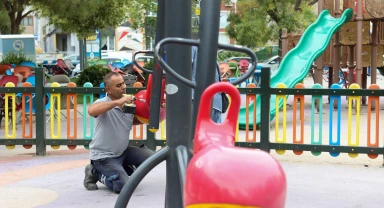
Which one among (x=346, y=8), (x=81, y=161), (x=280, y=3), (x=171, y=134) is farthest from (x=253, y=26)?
(x=171, y=134)

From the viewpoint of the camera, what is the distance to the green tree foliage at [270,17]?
31.2m

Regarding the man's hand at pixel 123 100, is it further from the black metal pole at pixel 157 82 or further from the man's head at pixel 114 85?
the black metal pole at pixel 157 82

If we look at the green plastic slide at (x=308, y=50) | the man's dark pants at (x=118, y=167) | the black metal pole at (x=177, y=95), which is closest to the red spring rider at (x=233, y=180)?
the black metal pole at (x=177, y=95)

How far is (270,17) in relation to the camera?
114ft

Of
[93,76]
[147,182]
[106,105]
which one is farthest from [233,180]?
[93,76]

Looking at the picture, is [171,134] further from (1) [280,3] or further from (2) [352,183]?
(1) [280,3]

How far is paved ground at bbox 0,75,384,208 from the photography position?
6262 mm

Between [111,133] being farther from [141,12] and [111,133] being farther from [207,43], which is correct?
[141,12]

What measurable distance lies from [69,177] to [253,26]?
1054 inches

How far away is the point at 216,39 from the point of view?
278 cm

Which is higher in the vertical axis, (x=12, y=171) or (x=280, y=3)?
(x=280, y=3)

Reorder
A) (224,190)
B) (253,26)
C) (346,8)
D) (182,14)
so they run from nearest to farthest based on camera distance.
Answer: (224,190), (182,14), (346,8), (253,26)

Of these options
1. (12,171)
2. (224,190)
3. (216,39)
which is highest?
(216,39)

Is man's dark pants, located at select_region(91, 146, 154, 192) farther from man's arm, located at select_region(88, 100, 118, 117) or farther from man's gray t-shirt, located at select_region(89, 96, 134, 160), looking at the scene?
man's arm, located at select_region(88, 100, 118, 117)
